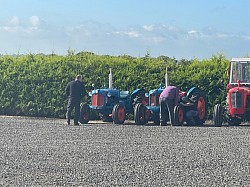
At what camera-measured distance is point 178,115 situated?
2384 centimetres

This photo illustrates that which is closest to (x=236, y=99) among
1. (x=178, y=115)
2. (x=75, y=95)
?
(x=178, y=115)

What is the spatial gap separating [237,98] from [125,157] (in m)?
9.76

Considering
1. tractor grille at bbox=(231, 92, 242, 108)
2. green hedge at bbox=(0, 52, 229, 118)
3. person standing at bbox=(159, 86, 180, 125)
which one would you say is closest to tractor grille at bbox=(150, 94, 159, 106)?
person standing at bbox=(159, 86, 180, 125)

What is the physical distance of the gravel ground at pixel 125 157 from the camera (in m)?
11.6

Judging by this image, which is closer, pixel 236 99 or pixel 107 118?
pixel 236 99

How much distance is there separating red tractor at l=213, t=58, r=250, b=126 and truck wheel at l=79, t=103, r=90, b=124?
4.63 m

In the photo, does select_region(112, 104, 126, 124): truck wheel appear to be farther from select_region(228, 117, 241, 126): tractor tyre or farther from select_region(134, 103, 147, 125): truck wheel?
select_region(228, 117, 241, 126): tractor tyre

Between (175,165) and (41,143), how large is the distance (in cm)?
508

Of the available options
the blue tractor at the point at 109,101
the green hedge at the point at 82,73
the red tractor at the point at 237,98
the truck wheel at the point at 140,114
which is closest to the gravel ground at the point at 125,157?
the red tractor at the point at 237,98

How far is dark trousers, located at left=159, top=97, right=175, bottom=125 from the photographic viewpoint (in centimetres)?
2386

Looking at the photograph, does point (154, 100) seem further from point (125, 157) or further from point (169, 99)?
point (125, 157)

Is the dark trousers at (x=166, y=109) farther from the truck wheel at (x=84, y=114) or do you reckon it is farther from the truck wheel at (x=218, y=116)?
the truck wheel at (x=84, y=114)

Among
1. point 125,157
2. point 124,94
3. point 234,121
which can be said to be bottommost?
point 125,157

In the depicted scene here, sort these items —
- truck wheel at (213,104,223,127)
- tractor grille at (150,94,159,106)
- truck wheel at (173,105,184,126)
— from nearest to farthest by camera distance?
truck wheel at (213,104,223,127) → truck wheel at (173,105,184,126) → tractor grille at (150,94,159,106)
